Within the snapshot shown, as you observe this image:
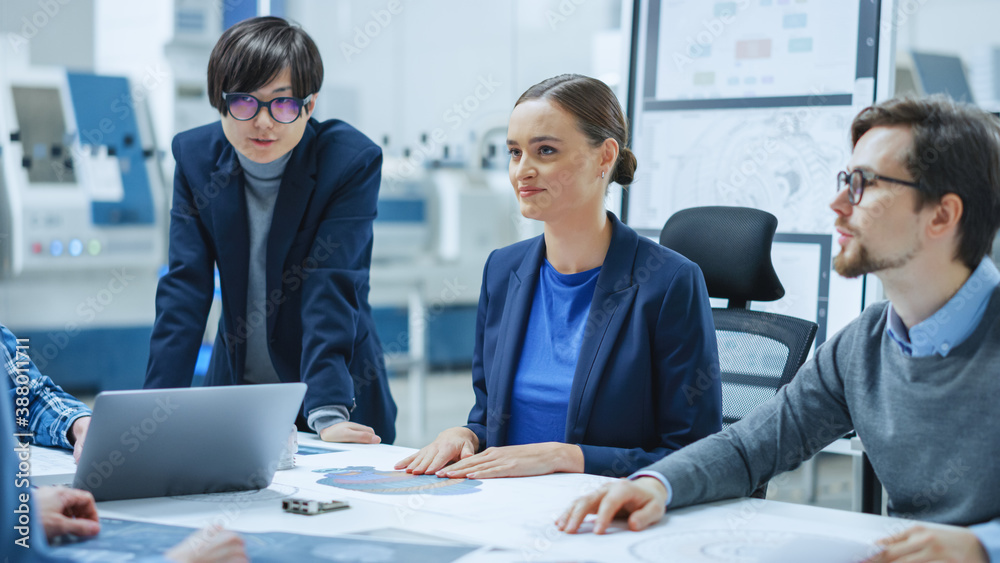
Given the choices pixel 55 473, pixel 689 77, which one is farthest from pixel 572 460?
pixel 689 77

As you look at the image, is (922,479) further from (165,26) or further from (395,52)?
(165,26)

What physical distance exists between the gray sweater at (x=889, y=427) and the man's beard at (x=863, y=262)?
10cm

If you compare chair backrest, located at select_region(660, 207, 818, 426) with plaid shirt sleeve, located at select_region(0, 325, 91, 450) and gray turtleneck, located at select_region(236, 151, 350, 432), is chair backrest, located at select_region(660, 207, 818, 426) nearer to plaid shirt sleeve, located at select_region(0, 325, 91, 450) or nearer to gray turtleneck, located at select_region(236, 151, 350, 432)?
gray turtleneck, located at select_region(236, 151, 350, 432)

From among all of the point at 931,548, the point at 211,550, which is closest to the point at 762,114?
the point at 931,548

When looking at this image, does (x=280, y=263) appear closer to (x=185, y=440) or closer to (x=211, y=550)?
(x=185, y=440)

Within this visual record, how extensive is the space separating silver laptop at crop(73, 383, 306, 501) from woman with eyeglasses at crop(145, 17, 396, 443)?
43 cm

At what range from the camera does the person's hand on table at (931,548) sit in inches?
39.6

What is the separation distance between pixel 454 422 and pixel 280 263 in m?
3.15

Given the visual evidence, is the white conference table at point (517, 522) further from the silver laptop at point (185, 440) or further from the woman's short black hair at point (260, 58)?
the woman's short black hair at point (260, 58)

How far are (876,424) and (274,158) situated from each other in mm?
1223

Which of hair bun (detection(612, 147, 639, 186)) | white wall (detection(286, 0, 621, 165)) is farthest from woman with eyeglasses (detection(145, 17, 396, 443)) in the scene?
white wall (detection(286, 0, 621, 165))

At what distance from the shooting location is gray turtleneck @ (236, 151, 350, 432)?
191 centimetres

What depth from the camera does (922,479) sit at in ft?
4.10

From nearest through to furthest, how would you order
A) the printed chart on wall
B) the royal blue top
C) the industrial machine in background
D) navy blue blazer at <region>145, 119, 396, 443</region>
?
the royal blue top
navy blue blazer at <region>145, 119, 396, 443</region>
the printed chart on wall
the industrial machine in background
